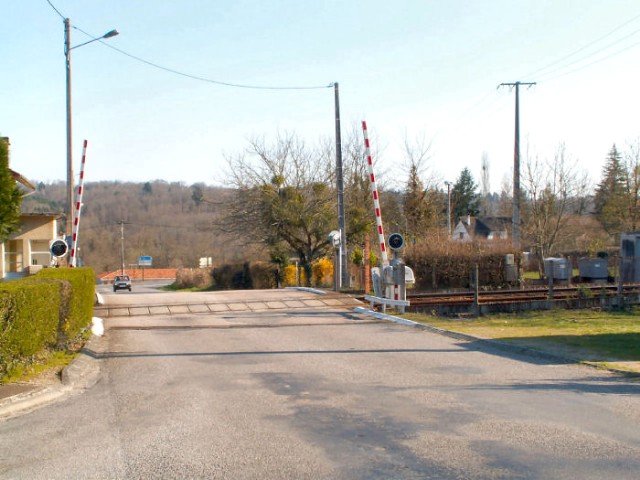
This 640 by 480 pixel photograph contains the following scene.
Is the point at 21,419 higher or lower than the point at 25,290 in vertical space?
lower

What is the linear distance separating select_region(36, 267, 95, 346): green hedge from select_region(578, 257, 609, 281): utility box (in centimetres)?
2199

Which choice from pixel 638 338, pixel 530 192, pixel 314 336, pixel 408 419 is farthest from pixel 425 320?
pixel 530 192

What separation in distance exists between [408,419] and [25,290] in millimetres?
5636

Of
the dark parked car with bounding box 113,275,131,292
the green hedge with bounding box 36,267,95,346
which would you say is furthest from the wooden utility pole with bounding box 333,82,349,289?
the dark parked car with bounding box 113,275,131,292

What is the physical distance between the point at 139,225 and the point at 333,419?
9492cm

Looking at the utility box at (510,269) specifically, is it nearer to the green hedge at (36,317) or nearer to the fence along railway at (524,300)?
the fence along railway at (524,300)

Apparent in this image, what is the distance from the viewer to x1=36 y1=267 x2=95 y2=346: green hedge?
39.1 feet

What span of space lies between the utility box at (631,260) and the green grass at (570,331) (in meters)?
2.70

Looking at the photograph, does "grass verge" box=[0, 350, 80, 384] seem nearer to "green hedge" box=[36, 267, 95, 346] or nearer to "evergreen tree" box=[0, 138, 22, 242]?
"green hedge" box=[36, 267, 95, 346]

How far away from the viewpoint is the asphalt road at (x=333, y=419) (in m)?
5.52

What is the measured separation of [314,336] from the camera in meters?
14.1

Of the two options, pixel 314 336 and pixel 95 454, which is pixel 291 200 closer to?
pixel 314 336

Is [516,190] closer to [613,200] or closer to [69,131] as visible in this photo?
[613,200]

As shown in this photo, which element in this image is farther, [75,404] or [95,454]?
[75,404]
